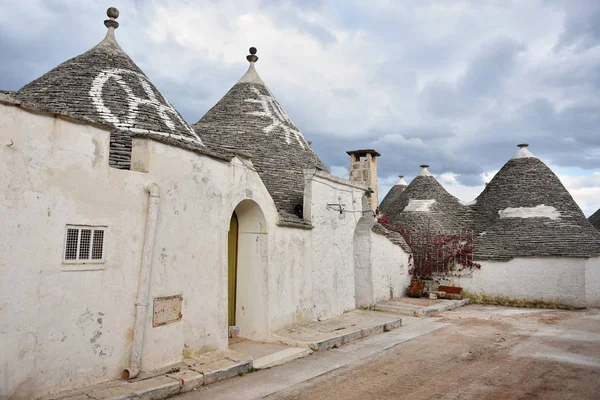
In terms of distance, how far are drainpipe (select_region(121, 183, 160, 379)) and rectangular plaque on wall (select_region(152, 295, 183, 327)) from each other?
9.5 inches

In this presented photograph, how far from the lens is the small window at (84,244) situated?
4871 mm

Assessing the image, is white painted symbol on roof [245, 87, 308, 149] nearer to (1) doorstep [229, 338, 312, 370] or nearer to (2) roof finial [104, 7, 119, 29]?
(2) roof finial [104, 7, 119, 29]

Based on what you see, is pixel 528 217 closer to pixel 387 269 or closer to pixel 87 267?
pixel 387 269

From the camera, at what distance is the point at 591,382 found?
613cm

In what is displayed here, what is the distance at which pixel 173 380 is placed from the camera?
537cm

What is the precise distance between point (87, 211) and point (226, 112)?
9103 millimetres

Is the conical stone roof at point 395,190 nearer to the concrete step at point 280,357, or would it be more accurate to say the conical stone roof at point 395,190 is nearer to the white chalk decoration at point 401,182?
the white chalk decoration at point 401,182

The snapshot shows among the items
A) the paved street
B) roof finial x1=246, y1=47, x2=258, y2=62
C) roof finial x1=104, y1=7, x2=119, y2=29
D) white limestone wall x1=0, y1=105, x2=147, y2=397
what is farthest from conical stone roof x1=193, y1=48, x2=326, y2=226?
white limestone wall x1=0, y1=105, x2=147, y2=397

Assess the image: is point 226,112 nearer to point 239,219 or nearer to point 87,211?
point 239,219

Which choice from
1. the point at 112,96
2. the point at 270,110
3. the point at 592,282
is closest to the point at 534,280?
the point at 592,282

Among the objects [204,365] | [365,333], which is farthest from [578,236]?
[204,365]

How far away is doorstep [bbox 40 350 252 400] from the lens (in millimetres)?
4734

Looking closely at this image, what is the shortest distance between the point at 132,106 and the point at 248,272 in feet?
12.9

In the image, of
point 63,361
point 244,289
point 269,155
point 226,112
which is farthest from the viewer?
point 226,112
